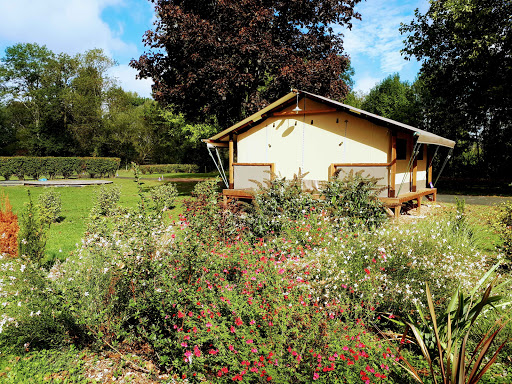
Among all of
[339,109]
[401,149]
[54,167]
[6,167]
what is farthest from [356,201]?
[6,167]

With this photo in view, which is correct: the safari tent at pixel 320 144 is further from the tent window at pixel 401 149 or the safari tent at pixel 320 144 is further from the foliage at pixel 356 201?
the foliage at pixel 356 201

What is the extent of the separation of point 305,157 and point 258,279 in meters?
8.84

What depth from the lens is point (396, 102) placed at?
130 ft

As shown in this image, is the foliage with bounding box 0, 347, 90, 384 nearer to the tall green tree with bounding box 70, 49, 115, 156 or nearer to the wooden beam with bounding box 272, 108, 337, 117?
the wooden beam with bounding box 272, 108, 337, 117

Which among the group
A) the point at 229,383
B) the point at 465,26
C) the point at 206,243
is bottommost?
the point at 229,383

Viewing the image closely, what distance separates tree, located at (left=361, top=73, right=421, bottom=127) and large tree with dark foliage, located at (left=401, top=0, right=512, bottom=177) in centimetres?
493

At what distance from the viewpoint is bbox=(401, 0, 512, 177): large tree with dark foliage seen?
1862cm

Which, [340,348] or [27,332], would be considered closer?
[340,348]

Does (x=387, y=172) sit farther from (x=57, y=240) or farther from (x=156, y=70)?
(x=156, y=70)

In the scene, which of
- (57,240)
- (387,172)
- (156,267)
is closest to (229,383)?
(156,267)

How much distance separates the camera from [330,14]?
1703cm

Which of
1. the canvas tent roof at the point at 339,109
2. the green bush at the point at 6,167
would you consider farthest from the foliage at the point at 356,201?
the green bush at the point at 6,167

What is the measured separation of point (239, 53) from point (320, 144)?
21.5 feet

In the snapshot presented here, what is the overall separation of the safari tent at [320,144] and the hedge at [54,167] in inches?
1014
